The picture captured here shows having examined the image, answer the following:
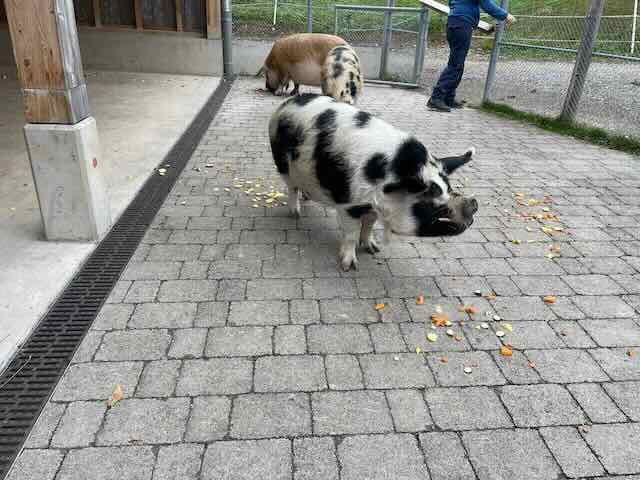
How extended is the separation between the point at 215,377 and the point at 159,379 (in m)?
0.30

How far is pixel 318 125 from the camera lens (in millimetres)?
3779

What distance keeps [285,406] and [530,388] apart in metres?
1.36

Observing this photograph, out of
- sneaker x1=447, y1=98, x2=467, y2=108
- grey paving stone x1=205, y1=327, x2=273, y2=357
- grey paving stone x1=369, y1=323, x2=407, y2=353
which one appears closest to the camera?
grey paving stone x1=205, y1=327, x2=273, y2=357

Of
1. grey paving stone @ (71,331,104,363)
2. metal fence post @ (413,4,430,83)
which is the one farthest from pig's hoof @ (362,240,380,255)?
metal fence post @ (413,4,430,83)

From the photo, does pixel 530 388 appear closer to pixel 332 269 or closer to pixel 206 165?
pixel 332 269

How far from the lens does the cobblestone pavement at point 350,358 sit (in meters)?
2.26

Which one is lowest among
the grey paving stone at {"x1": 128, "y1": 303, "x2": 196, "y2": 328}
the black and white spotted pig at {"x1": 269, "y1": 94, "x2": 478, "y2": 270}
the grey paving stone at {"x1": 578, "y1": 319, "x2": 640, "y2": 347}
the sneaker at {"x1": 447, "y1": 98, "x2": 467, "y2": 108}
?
the grey paving stone at {"x1": 128, "y1": 303, "x2": 196, "y2": 328}

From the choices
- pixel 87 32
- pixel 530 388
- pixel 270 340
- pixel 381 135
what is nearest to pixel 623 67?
pixel 381 135

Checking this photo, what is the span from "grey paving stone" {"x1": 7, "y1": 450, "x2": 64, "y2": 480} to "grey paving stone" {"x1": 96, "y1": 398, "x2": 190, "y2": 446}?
0.19 metres

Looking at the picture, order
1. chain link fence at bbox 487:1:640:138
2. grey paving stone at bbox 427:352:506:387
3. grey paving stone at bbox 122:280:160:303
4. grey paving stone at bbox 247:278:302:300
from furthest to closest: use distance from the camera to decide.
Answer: chain link fence at bbox 487:1:640:138 → grey paving stone at bbox 247:278:302:300 → grey paving stone at bbox 122:280:160:303 → grey paving stone at bbox 427:352:506:387

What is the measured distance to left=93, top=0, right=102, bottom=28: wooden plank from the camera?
33.8 feet

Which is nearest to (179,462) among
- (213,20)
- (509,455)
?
(509,455)

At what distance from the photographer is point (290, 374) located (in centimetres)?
273

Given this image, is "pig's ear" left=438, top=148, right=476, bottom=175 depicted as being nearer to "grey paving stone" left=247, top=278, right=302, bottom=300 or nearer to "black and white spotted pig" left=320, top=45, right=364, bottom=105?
"grey paving stone" left=247, top=278, right=302, bottom=300
